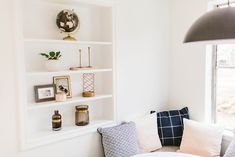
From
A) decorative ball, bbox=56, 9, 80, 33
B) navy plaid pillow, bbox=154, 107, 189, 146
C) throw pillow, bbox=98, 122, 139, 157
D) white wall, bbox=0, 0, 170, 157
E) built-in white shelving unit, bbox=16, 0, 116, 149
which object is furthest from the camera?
navy plaid pillow, bbox=154, 107, 189, 146

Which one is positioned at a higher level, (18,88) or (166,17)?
(166,17)

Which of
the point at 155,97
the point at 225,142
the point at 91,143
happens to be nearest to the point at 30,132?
the point at 91,143

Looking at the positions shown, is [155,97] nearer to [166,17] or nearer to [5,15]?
[166,17]

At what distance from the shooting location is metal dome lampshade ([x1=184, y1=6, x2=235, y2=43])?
121 cm

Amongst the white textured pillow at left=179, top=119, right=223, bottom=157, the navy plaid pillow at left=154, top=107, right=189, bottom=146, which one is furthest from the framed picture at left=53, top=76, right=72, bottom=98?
the white textured pillow at left=179, top=119, right=223, bottom=157

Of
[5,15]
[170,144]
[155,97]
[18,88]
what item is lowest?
[170,144]

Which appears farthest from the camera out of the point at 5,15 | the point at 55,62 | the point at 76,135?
the point at 76,135

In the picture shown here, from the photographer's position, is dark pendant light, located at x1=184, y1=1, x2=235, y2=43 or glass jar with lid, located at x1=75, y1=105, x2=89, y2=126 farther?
glass jar with lid, located at x1=75, y1=105, x2=89, y2=126

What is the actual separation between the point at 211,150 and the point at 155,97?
99 cm

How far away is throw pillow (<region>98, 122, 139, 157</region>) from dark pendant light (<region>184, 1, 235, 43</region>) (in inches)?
58.2

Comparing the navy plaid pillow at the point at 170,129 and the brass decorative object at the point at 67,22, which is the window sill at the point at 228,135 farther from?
the brass decorative object at the point at 67,22

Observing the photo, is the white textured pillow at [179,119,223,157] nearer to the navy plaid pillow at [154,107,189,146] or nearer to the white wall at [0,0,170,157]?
the navy plaid pillow at [154,107,189,146]

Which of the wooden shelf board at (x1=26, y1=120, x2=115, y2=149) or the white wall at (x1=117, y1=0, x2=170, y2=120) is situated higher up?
the white wall at (x1=117, y1=0, x2=170, y2=120)

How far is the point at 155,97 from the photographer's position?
322cm
